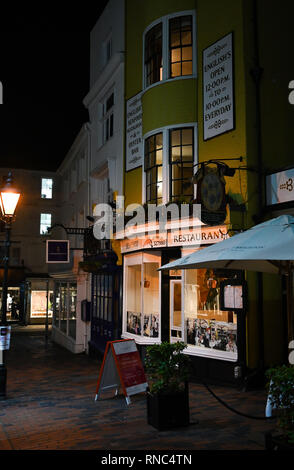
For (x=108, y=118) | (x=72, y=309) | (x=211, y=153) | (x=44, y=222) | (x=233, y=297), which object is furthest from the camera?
(x=44, y=222)

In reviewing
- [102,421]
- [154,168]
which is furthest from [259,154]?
[102,421]

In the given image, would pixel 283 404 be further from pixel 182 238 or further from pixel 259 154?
pixel 182 238

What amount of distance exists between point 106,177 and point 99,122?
226cm

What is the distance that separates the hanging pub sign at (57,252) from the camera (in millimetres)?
16078

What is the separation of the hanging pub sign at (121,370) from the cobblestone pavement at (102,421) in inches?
10.8

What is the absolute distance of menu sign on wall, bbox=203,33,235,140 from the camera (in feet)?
34.7

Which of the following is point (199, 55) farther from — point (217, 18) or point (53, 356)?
Result: point (53, 356)

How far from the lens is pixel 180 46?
1224 centimetres

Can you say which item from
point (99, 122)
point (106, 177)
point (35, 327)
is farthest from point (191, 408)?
point (35, 327)

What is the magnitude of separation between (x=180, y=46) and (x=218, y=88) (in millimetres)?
2193

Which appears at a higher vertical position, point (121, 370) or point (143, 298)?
point (143, 298)

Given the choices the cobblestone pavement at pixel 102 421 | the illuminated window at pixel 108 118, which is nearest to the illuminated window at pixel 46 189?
the illuminated window at pixel 108 118

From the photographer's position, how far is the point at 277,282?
400 inches

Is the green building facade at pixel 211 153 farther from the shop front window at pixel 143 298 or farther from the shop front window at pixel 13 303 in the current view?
the shop front window at pixel 13 303
